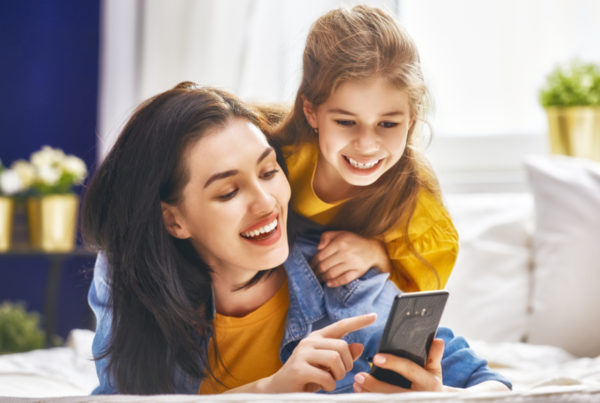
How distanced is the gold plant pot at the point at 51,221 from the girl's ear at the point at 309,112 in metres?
1.60

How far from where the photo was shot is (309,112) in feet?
2.10

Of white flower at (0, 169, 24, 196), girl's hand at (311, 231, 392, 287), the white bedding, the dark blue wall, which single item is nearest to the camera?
the white bedding

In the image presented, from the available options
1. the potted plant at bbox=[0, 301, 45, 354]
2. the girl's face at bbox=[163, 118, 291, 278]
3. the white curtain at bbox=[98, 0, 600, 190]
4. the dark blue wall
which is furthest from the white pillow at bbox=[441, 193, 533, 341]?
the dark blue wall

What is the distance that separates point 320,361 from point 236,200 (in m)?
0.17

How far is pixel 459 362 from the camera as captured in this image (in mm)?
688

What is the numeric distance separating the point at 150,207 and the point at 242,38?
58.3 inches

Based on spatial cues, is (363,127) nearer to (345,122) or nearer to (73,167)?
(345,122)

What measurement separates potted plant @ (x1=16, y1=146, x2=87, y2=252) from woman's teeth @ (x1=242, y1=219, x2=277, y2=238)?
1564 millimetres

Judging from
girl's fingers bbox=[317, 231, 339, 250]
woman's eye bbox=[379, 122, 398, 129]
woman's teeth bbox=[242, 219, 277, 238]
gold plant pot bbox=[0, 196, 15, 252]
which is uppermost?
woman's eye bbox=[379, 122, 398, 129]

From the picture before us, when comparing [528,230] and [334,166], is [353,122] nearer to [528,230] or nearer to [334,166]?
[334,166]

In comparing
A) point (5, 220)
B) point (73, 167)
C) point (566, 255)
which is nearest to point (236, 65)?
point (73, 167)

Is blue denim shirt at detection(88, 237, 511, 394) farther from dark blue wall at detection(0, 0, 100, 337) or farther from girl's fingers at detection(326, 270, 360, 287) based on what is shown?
dark blue wall at detection(0, 0, 100, 337)

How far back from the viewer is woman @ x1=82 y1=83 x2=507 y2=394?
633 mm

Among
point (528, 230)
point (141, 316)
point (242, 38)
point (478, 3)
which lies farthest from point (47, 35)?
point (141, 316)
